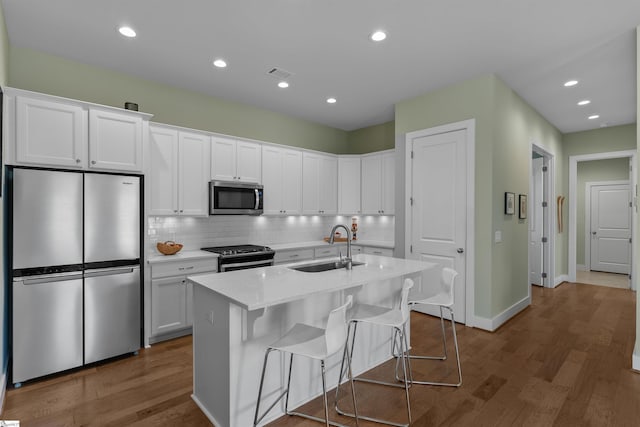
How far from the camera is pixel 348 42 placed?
3.12 metres

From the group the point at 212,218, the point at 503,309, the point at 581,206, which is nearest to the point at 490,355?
the point at 503,309

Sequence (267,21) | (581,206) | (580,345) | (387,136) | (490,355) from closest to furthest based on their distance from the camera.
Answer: (267,21)
(490,355)
(580,345)
(387,136)
(581,206)

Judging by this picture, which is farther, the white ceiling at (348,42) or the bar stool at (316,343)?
the white ceiling at (348,42)

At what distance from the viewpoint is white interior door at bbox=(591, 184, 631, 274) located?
23.8 feet

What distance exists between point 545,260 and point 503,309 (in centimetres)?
269

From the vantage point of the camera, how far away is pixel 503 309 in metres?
4.13

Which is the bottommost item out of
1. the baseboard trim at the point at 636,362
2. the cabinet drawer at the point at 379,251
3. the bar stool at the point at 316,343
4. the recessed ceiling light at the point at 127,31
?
the baseboard trim at the point at 636,362

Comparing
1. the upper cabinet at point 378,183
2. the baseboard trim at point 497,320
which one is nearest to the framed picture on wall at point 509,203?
the baseboard trim at point 497,320

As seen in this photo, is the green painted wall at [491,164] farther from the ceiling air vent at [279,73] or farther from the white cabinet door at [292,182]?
the ceiling air vent at [279,73]

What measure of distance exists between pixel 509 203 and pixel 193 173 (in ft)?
13.1

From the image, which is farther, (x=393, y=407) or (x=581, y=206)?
(x=581, y=206)

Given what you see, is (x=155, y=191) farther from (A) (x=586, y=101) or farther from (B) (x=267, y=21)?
(A) (x=586, y=101)

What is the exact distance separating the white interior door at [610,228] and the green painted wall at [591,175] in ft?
0.56

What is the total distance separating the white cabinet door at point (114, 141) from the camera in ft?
10.1
